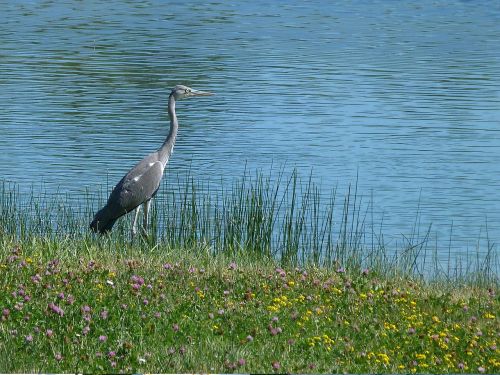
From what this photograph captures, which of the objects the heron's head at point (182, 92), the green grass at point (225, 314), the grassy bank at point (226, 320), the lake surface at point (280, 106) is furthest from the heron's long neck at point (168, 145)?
the grassy bank at point (226, 320)

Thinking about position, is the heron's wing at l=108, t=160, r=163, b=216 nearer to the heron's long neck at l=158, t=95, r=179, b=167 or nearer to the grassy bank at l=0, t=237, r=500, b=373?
the heron's long neck at l=158, t=95, r=179, b=167

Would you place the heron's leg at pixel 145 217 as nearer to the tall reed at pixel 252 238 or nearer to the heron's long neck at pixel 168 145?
the tall reed at pixel 252 238

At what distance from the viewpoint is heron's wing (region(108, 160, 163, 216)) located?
11664mm

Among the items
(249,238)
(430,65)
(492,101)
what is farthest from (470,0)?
(249,238)

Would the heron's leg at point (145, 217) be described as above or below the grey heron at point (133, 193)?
below

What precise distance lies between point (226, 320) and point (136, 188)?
15.0ft

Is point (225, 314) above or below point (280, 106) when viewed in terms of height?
above

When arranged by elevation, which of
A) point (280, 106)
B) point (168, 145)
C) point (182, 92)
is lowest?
point (280, 106)

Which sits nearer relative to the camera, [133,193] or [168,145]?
[133,193]

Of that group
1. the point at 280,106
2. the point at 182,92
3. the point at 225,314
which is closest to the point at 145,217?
the point at 182,92

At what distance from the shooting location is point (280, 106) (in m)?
22.6

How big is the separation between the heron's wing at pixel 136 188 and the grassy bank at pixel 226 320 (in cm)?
229

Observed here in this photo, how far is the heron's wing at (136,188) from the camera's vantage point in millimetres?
11664

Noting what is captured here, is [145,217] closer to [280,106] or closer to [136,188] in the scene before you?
[136,188]
